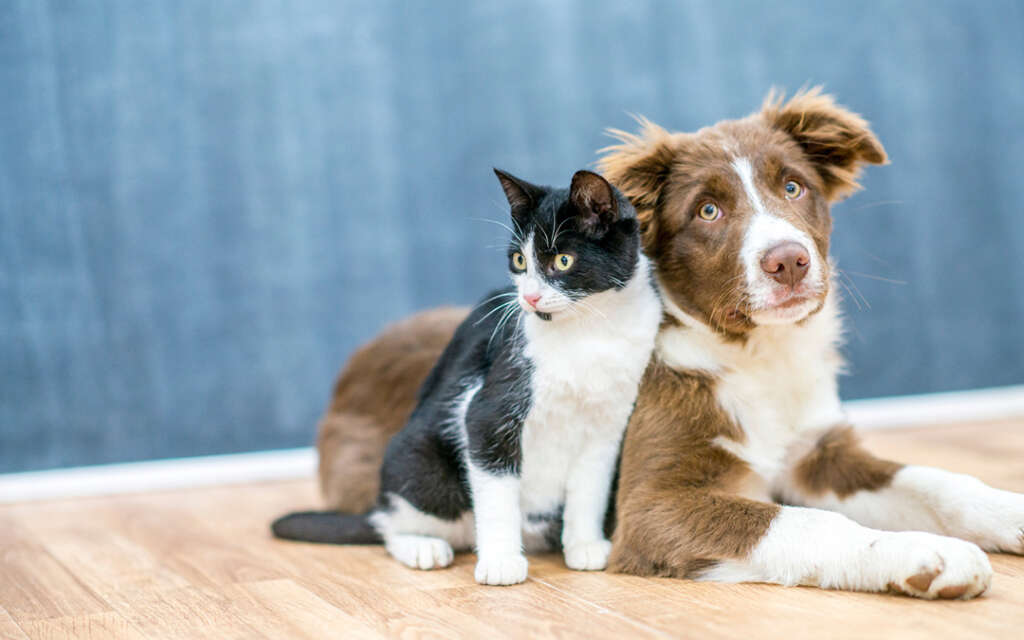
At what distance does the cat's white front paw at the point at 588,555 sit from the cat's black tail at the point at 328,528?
432 mm

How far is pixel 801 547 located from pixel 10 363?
2.27 metres

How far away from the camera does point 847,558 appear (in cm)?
138

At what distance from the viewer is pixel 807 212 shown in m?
1.69

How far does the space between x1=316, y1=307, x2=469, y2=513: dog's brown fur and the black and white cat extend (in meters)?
0.32

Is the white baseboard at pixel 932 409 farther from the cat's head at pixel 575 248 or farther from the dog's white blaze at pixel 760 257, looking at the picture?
the cat's head at pixel 575 248

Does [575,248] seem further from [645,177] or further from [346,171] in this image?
[346,171]

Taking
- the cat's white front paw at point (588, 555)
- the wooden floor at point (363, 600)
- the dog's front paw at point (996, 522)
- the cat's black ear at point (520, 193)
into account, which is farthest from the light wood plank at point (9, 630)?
the dog's front paw at point (996, 522)

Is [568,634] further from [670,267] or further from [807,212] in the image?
[807,212]

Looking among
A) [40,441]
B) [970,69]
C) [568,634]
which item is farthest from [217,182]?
[970,69]

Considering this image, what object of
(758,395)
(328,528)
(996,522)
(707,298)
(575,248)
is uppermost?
(575,248)

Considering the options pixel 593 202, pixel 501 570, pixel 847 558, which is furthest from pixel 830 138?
pixel 501 570

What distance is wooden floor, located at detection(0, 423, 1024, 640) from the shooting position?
4.17ft

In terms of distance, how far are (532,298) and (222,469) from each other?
1679mm

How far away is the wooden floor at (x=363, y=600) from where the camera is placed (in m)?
1.27
